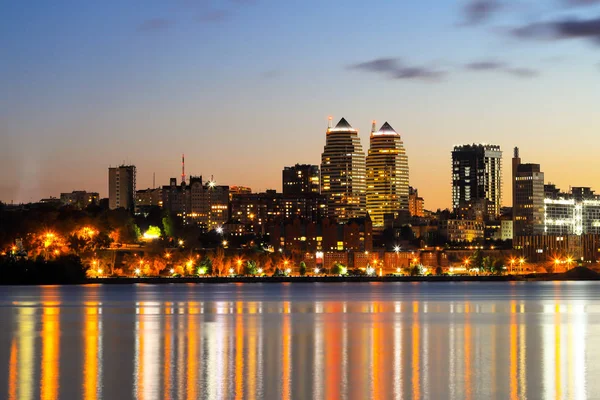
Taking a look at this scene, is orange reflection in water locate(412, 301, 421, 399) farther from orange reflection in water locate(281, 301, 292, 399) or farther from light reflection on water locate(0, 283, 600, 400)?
orange reflection in water locate(281, 301, 292, 399)

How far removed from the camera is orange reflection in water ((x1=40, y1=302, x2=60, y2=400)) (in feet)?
103

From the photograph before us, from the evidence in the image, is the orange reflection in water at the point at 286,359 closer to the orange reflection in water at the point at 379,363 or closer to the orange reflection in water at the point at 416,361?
the orange reflection in water at the point at 379,363

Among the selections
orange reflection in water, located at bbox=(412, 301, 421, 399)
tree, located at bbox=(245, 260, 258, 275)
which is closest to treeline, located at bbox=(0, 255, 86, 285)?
tree, located at bbox=(245, 260, 258, 275)

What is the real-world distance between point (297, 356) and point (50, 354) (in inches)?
364

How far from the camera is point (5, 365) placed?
1492 inches

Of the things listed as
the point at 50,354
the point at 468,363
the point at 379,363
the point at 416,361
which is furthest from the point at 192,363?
the point at 468,363

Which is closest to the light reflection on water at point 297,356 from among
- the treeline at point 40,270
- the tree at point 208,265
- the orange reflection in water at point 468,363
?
the orange reflection in water at point 468,363

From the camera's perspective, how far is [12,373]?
35.3m

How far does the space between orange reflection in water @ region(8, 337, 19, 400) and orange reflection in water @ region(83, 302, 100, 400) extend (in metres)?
1.91

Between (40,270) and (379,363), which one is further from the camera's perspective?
(40,270)

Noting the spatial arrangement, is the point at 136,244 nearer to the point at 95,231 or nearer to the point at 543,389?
the point at 95,231

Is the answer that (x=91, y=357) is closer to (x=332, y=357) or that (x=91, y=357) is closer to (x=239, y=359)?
(x=239, y=359)

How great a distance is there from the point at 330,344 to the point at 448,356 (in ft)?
21.6

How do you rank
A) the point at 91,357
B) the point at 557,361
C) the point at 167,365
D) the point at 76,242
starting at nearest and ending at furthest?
the point at 167,365, the point at 557,361, the point at 91,357, the point at 76,242
